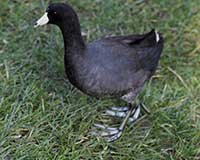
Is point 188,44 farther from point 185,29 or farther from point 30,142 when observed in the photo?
point 30,142

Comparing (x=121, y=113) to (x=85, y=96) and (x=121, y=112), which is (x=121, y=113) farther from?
(x=85, y=96)

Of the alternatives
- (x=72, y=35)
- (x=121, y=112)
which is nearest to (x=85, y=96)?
(x=121, y=112)

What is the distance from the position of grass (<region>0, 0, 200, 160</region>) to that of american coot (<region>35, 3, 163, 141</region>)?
0.19 m

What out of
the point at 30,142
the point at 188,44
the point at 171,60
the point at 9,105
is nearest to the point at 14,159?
the point at 30,142

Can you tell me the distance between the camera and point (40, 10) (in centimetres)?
422

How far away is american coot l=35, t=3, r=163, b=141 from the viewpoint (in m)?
3.00

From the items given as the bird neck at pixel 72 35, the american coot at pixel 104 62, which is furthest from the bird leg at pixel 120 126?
the bird neck at pixel 72 35

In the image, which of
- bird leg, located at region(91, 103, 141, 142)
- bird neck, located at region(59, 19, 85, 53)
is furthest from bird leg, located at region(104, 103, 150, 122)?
bird neck, located at region(59, 19, 85, 53)

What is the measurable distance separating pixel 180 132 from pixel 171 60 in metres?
0.82

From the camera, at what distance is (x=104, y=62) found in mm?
3070

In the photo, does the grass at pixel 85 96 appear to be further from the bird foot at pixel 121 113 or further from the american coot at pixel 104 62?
the american coot at pixel 104 62

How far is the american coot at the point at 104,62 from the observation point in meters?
3.00

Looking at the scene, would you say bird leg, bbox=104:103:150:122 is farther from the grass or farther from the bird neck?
the bird neck

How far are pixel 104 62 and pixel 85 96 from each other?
43 cm
